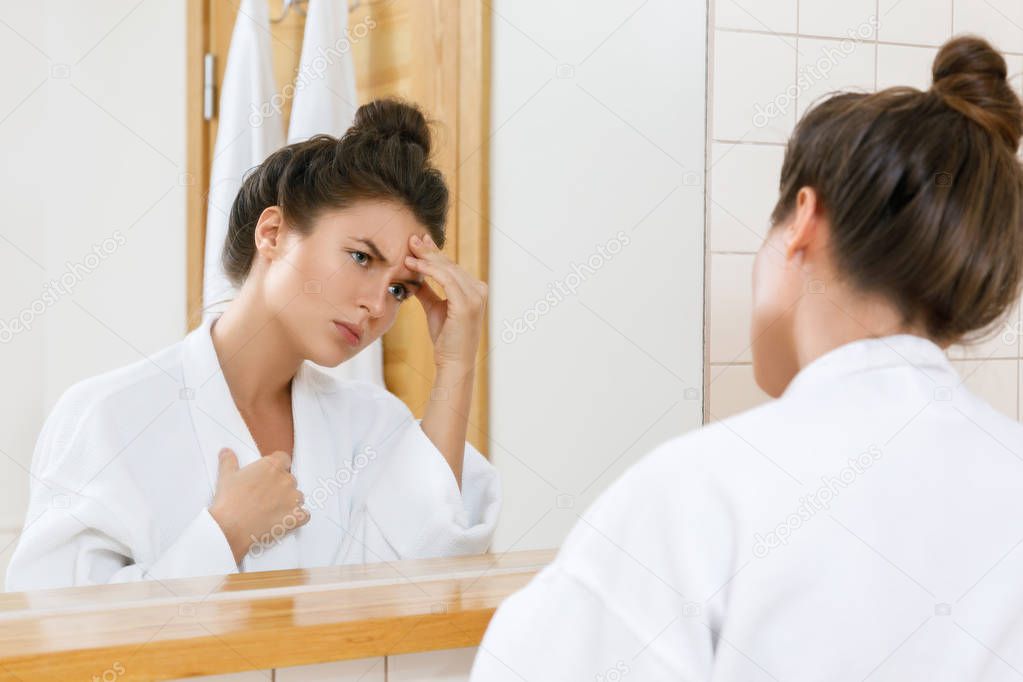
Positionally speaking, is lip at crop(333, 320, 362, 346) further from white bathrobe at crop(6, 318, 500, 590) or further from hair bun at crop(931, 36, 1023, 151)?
hair bun at crop(931, 36, 1023, 151)

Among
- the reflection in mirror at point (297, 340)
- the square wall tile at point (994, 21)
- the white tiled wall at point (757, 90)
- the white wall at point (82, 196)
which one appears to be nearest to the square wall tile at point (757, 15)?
the white tiled wall at point (757, 90)

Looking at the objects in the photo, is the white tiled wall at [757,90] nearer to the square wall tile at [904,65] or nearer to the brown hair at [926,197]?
the square wall tile at [904,65]

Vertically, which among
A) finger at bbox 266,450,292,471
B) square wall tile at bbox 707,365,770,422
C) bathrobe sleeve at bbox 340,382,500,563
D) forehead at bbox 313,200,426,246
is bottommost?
square wall tile at bbox 707,365,770,422

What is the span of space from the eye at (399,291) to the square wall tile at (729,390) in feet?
1.49

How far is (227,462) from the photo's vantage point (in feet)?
3.07

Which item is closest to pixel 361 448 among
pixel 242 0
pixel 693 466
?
pixel 242 0

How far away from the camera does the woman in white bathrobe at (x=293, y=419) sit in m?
0.87

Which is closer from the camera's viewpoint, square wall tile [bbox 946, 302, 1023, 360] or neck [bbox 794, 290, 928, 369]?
neck [bbox 794, 290, 928, 369]

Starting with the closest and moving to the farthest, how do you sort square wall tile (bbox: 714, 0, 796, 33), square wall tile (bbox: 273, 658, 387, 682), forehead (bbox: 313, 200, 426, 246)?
square wall tile (bbox: 273, 658, 387, 682)
forehead (bbox: 313, 200, 426, 246)
square wall tile (bbox: 714, 0, 796, 33)

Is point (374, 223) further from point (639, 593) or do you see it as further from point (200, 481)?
point (639, 593)

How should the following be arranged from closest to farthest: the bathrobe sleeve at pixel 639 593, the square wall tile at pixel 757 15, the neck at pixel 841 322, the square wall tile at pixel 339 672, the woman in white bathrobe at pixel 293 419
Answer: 1. the bathrobe sleeve at pixel 639 593
2. the neck at pixel 841 322
3. the square wall tile at pixel 339 672
4. the woman in white bathrobe at pixel 293 419
5. the square wall tile at pixel 757 15

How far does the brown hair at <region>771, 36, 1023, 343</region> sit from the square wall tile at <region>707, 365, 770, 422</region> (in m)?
0.62

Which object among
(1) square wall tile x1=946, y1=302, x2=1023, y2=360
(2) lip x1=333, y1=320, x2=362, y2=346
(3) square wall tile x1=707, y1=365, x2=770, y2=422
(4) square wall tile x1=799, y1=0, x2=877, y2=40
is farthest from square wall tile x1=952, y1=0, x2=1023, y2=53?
(2) lip x1=333, y1=320, x2=362, y2=346

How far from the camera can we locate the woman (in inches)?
20.1
